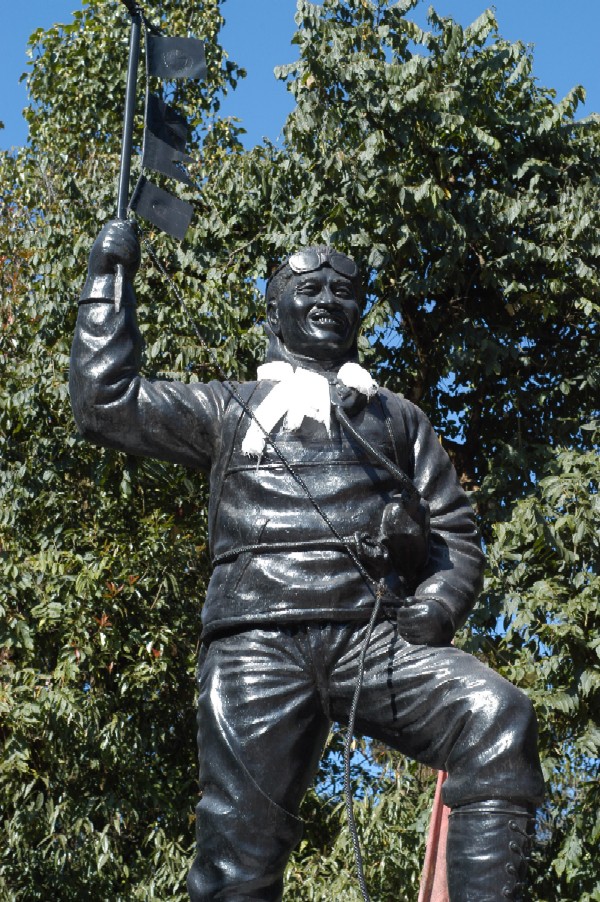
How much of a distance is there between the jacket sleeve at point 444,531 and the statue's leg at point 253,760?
43 centimetres

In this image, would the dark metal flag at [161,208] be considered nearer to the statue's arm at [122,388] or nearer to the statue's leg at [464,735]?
the statue's arm at [122,388]

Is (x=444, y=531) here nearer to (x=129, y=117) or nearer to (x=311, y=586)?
(x=311, y=586)

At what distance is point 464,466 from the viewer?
37.6 ft

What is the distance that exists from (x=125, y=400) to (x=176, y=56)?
4.41 ft

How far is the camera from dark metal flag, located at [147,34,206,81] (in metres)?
5.01

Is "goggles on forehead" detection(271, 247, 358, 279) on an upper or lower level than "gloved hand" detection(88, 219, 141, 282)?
upper

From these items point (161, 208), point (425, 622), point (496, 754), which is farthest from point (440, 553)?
point (161, 208)

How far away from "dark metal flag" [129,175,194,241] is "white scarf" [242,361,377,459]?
61cm

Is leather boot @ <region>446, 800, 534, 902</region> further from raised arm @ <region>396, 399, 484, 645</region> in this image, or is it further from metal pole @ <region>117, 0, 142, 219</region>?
metal pole @ <region>117, 0, 142, 219</region>

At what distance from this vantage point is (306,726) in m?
4.16

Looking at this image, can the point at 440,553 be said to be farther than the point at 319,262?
No

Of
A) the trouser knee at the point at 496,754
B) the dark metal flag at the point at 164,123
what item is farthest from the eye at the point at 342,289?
the trouser knee at the point at 496,754

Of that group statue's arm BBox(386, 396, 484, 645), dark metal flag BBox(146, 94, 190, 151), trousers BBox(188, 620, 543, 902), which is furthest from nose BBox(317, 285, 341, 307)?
trousers BBox(188, 620, 543, 902)

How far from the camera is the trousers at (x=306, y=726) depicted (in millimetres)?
3885
